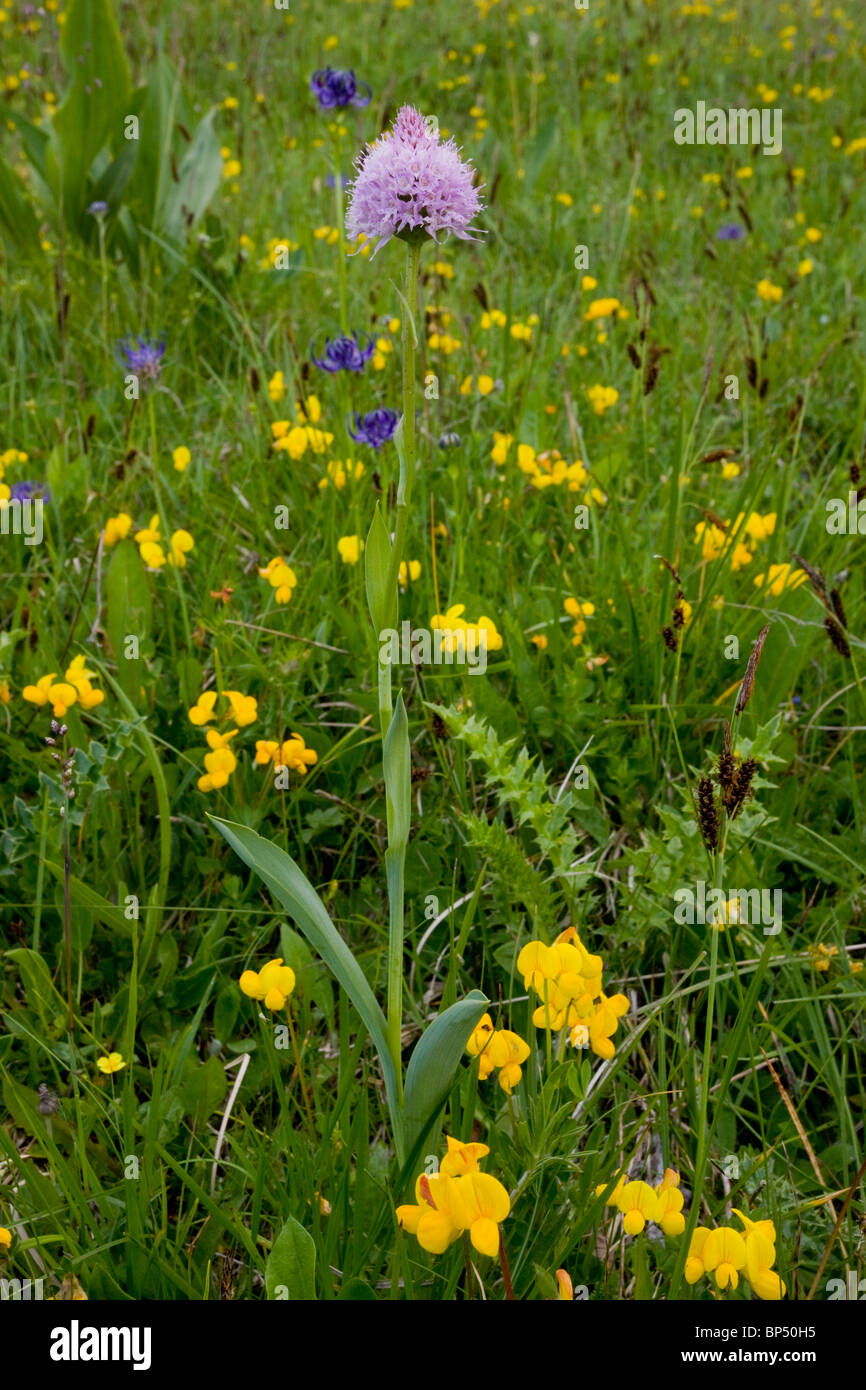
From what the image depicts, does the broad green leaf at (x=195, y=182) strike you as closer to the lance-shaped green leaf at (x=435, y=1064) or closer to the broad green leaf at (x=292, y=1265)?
the lance-shaped green leaf at (x=435, y=1064)

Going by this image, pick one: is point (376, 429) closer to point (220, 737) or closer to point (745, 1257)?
point (220, 737)

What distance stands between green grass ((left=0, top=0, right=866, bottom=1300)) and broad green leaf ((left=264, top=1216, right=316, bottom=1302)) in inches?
1.8

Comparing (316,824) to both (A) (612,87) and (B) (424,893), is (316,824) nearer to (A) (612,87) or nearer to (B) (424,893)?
(B) (424,893)

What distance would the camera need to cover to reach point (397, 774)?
1221 millimetres

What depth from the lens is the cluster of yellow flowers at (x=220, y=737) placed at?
1.74m

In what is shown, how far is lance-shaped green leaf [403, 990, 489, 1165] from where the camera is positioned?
1.12m

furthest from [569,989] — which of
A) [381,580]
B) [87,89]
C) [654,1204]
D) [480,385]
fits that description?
[87,89]

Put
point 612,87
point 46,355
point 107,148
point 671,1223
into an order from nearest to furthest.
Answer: point 671,1223, point 46,355, point 107,148, point 612,87

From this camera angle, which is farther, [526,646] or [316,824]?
[526,646]

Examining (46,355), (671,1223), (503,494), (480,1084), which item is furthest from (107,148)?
(671,1223)

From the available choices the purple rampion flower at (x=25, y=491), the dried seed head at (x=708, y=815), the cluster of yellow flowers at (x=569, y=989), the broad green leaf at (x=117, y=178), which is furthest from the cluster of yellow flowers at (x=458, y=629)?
the broad green leaf at (x=117, y=178)

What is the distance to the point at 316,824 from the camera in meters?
1.91

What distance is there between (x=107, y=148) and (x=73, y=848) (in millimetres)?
3008

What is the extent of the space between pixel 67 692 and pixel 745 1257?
50.7 inches
